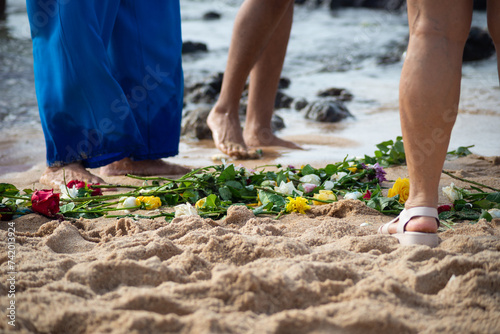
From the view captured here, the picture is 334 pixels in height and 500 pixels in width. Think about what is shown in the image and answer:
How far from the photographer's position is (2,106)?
Answer: 6.41 m

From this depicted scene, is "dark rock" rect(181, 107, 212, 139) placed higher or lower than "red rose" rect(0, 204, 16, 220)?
lower

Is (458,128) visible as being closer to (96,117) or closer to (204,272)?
(96,117)

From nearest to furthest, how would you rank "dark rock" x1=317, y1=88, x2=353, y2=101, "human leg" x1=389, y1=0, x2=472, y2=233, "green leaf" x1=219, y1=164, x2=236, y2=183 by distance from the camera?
"human leg" x1=389, y1=0, x2=472, y2=233 < "green leaf" x1=219, y1=164, x2=236, y2=183 < "dark rock" x1=317, y1=88, x2=353, y2=101

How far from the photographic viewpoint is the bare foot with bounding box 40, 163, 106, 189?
8.77ft

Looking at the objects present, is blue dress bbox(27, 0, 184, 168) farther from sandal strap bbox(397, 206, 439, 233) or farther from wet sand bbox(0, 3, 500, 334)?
sandal strap bbox(397, 206, 439, 233)

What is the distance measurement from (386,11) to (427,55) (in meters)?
18.5

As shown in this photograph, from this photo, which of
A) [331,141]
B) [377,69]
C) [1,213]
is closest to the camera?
[1,213]

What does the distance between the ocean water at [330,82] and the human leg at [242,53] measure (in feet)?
0.71

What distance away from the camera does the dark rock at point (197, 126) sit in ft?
14.8

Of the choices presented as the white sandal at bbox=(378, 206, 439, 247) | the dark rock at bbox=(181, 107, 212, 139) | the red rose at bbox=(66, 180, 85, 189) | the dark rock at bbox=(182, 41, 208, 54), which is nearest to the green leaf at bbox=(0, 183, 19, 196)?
the red rose at bbox=(66, 180, 85, 189)

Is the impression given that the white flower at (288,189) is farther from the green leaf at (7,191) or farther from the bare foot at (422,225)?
the green leaf at (7,191)

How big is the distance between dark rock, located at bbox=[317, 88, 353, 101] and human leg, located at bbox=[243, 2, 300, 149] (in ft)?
8.66

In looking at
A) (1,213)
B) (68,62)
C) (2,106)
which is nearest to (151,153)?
(68,62)

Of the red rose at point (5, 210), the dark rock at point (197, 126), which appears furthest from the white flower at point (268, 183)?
the dark rock at point (197, 126)
